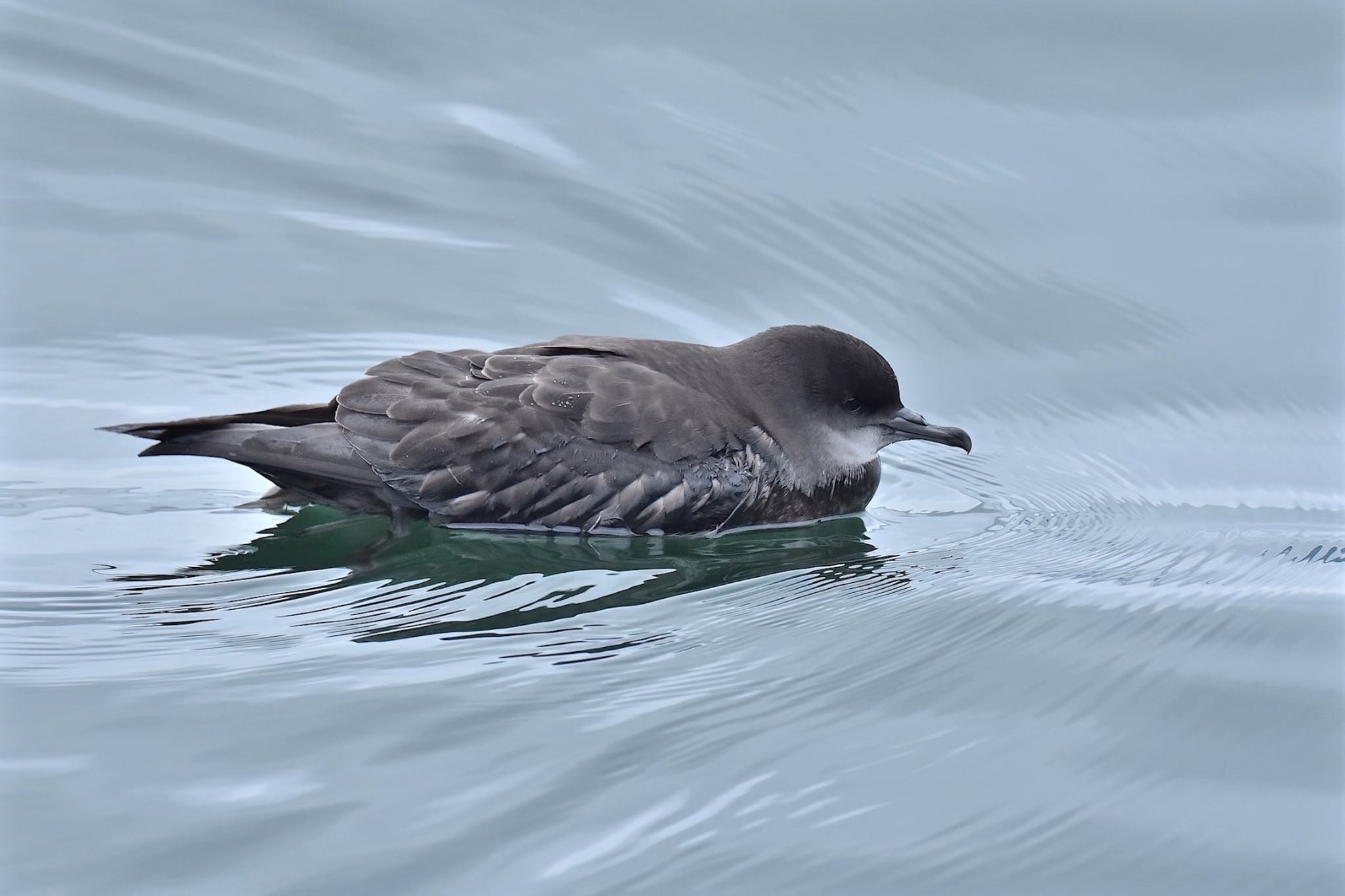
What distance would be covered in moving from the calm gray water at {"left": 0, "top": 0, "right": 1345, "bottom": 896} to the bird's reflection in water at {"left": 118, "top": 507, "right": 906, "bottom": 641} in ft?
0.10

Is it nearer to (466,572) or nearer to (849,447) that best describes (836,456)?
(849,447)

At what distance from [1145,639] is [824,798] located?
1677 millimetres

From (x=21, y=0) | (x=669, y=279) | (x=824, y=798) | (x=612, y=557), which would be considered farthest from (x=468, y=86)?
(x=824, y=798)

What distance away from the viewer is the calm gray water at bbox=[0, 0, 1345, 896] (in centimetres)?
429

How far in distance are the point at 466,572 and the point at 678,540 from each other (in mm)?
986

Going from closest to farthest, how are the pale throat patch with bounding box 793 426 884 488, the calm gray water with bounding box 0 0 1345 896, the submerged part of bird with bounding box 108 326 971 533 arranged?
the calm gray water with bounding box 0 0 1345 896, the submerged part of bird with bounding box 108 326 971 533, the pale throat patch with bounding box 793 426 884 488

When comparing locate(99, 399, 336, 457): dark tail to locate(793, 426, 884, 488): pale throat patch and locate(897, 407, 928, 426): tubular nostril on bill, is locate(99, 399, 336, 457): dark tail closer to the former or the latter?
locate(793, 426, 884, 488): pale throat patch

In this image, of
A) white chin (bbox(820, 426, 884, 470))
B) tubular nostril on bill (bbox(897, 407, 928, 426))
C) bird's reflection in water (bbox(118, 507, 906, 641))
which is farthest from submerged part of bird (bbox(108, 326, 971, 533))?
tubular nostril on bill (bbox(897, 407, 928, 426))

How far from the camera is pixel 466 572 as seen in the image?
20.2 ft

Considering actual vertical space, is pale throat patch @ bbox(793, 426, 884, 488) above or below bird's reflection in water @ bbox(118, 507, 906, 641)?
above

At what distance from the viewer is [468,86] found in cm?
972

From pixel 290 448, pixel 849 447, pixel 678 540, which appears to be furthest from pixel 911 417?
pixel 290 448

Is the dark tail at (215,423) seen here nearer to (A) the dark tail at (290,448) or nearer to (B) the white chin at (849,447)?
(A) the dark tail at (290,448)

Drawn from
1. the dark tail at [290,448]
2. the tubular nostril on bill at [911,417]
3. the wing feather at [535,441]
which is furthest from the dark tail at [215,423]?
the tubular nostril on bill at [911,417]
